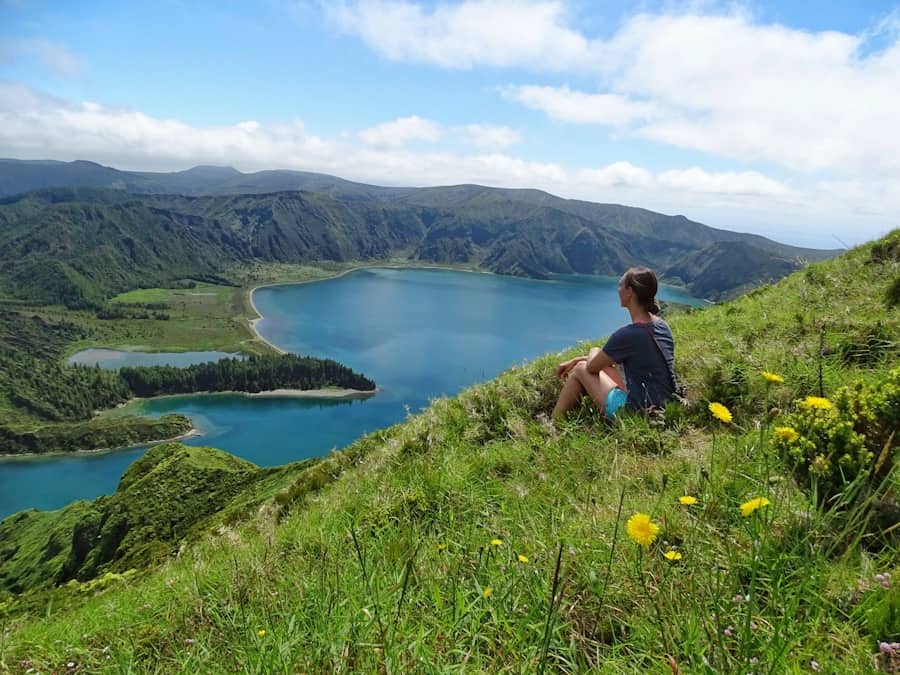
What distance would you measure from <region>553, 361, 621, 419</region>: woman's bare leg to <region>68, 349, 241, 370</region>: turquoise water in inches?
7183

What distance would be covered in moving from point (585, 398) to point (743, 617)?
470 centimetres

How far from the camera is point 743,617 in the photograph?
210 centimetres

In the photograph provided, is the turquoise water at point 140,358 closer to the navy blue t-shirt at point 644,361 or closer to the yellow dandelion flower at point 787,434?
the navy blue t-shirt at point 644,361

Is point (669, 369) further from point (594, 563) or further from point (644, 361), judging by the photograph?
point (594, 563)

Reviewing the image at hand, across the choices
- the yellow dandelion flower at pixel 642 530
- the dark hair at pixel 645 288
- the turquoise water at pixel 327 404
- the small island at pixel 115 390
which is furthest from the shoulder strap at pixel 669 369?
the small island at pixel 115 390

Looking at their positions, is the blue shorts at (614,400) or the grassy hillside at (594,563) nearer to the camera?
the grassy hillside at (594,563)

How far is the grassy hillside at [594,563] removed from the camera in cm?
207

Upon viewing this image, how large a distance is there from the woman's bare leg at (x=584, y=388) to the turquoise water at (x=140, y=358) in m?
182

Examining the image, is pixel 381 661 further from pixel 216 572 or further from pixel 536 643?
pixel 216 572

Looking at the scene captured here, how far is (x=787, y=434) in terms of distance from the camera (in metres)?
2.83

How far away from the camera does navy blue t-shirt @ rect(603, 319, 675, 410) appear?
611cm

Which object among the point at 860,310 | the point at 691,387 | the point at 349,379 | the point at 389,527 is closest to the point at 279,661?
the point at 389,527

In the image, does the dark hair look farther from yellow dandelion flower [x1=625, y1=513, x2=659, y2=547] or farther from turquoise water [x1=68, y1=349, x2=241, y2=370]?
turquoise water [x1=68, y1=349, x2=241, y2=370]

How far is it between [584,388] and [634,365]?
0.80 m
